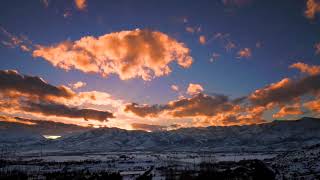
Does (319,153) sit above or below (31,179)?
above

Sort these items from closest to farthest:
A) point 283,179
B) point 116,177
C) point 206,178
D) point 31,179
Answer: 1. point 283,179
2. point 206,178
3. point 116,177
4. point 31,179

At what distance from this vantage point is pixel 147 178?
216 ft

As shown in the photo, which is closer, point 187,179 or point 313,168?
point 313,168

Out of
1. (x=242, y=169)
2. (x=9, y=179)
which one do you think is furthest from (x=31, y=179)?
(x=242, y=169)

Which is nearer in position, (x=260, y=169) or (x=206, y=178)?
(x=260, y=169)

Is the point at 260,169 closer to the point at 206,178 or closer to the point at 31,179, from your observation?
the point at 206,178

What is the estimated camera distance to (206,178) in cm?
5772

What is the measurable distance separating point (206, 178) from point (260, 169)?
21.9 meters

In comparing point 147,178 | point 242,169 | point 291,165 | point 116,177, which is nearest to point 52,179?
point 116,177

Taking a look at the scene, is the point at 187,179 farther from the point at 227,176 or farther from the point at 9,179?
the point at 9,179

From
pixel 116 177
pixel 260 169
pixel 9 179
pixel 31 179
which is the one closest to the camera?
pixel 260 169

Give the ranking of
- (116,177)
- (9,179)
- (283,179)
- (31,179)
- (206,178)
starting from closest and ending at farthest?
(283,179) → (206,178) → (116,177) → (9,179) → (31,179)

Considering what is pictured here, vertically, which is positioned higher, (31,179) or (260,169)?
(260,169)

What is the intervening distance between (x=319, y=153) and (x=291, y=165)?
9379 millimetres
